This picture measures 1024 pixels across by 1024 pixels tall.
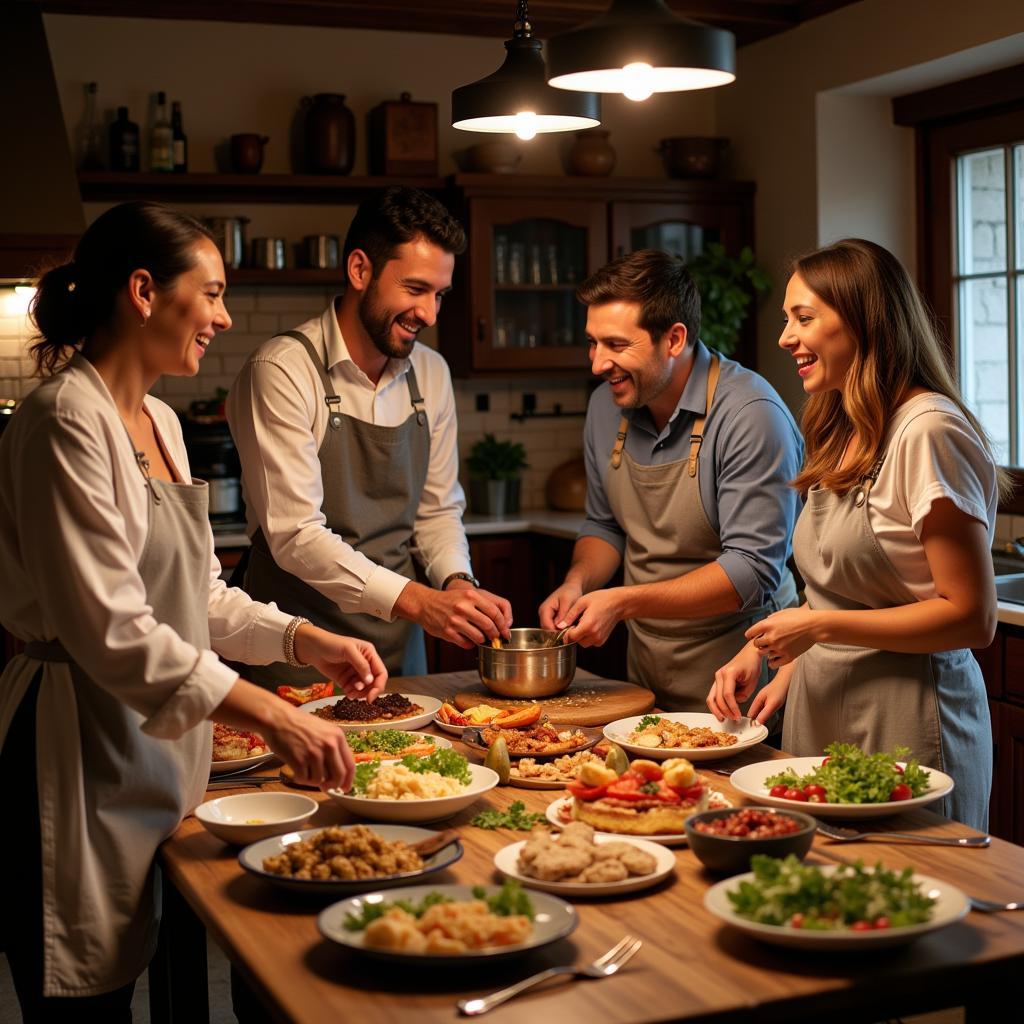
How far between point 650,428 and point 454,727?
104 cm

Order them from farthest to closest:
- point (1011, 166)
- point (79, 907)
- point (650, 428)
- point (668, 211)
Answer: point (668, 211)
point (1011, 166)
point (650, 428)
point (79, 907)

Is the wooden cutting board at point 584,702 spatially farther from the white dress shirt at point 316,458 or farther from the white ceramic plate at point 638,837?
the white ceramic plate at point 638,837

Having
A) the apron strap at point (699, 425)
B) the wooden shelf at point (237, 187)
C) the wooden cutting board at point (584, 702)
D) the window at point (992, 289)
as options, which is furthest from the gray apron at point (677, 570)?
the wooden shelf at point (237, 187)

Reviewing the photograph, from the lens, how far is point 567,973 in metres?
1.53

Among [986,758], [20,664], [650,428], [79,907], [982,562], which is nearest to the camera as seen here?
[79,907]

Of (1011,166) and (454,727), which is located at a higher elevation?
(1011,166)

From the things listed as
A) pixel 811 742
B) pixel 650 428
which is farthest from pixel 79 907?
pixel 650 428

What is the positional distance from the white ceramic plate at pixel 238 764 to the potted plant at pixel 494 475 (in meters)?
3.68

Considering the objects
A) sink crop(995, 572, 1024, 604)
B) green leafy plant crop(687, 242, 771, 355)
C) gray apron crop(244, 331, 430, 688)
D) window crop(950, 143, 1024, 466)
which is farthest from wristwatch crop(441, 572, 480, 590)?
green leafy plant crop(687, 242, 771, 355)

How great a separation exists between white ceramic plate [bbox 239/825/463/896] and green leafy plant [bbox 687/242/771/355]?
4003 mm

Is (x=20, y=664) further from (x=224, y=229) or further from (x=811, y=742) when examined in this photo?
(x=224, y=229)

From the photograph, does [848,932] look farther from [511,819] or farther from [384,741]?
[384,741]

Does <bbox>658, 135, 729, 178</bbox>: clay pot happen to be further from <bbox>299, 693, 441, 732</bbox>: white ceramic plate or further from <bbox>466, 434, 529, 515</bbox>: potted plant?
<bbox>299, 693, 441, 732</bbox>: white ceramic plate

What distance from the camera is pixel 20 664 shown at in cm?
211
